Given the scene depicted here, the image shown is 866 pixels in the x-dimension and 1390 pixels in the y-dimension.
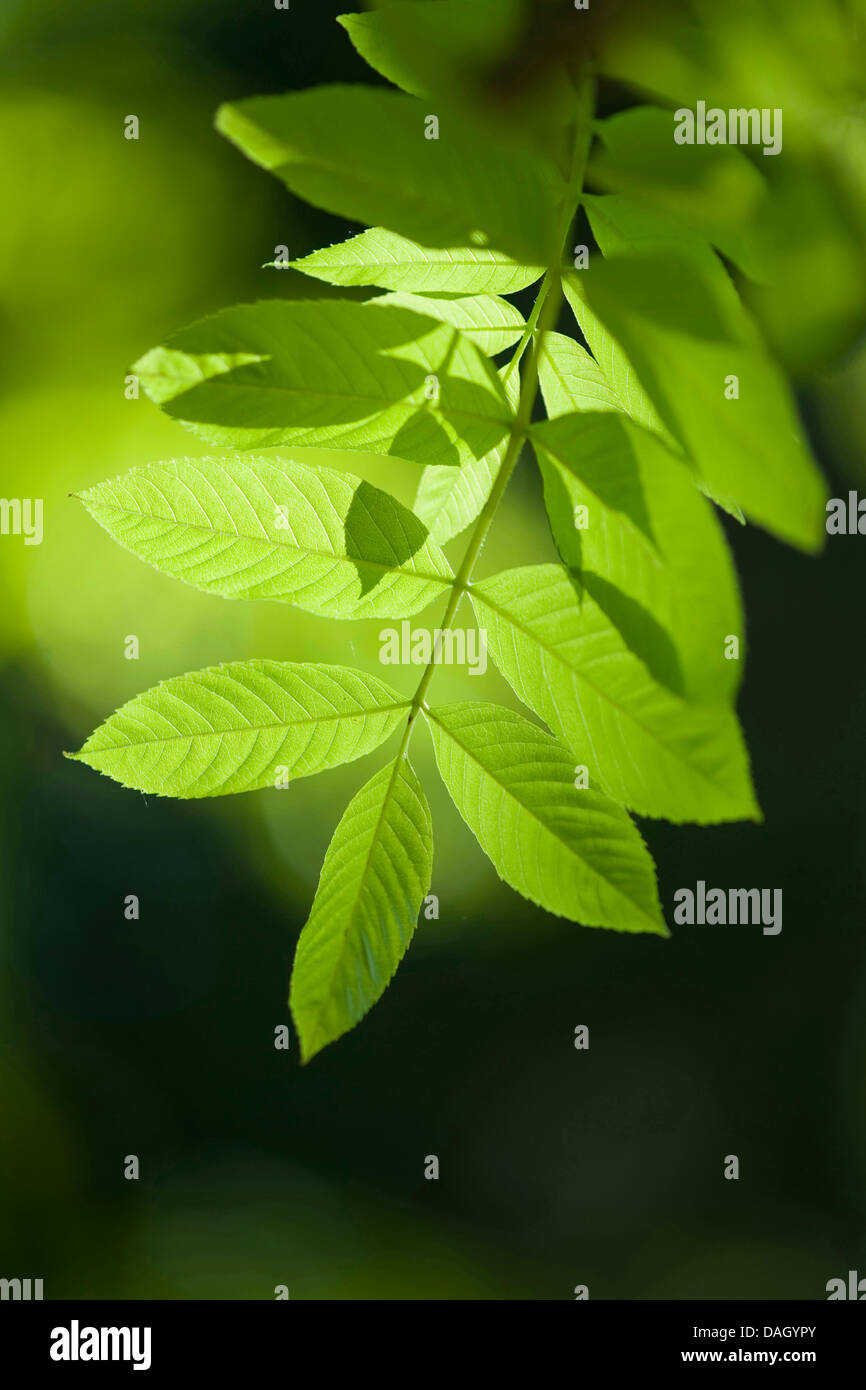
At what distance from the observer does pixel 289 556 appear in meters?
0.53

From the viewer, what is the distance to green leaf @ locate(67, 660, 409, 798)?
535mm

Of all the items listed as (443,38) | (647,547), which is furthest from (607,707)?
(443,38)

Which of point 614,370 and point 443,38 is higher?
point 443,38

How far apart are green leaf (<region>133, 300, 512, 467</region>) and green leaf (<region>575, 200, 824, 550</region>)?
Answer: 102mm

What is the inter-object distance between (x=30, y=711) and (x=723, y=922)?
8.31 feet

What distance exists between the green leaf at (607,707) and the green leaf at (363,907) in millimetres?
107

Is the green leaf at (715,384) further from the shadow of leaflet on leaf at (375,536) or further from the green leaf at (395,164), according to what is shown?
the shadow of leaflet on leaf at (375,536)

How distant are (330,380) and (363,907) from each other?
276mm

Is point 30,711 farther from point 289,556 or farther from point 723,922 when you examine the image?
point 289,556

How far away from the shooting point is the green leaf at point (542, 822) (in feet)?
1.57

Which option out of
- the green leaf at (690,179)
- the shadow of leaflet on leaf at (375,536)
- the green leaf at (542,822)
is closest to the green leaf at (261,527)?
the shadow of leaflet on leaf at (375,536)

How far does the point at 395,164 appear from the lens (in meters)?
0.40

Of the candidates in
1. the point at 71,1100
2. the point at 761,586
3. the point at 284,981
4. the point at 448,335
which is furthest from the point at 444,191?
the point at 71,1100

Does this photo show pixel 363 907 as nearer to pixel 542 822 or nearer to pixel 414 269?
pixel 542 822
